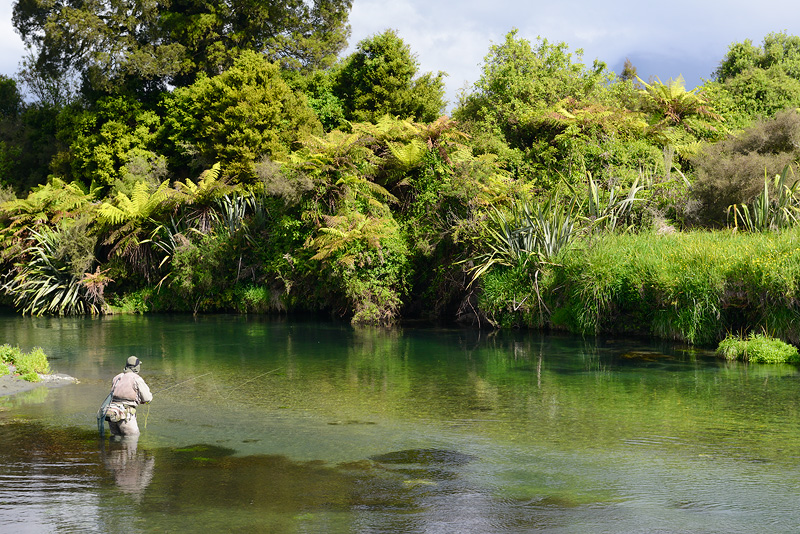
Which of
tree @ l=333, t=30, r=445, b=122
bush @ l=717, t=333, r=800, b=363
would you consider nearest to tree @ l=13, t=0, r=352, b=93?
tree @ l=333, t=30, r=445, b=122

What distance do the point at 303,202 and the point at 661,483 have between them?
15.7m

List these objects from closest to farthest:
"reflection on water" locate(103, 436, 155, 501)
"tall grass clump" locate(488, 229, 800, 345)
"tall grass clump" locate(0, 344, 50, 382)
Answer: "reflection on water" locate(103, 436, 155, 501), "tall grass clump" locate(0, 344, 50, 382), "tall grass clump" locate(488, 229, 800, 345)

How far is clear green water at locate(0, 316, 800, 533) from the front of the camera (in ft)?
20.5

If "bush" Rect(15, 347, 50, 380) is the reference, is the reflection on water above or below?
below

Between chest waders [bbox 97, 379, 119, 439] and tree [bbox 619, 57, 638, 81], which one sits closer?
chest waders [bbox 97, 379, 119, 439]

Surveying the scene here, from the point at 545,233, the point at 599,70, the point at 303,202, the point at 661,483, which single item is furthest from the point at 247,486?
the point at 599,70

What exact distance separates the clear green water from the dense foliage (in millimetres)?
3061

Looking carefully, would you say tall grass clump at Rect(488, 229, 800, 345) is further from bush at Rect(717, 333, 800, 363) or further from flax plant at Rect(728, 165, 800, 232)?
flax plant at Rect(728, 165, 800, 232)

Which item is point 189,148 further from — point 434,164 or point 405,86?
point 434,164

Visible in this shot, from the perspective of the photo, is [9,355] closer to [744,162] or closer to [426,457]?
[426,457]

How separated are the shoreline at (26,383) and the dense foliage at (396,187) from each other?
8.60 m

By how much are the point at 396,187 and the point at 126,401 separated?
584 inches

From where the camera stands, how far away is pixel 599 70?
29.6 meters

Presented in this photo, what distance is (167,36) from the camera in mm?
32969
